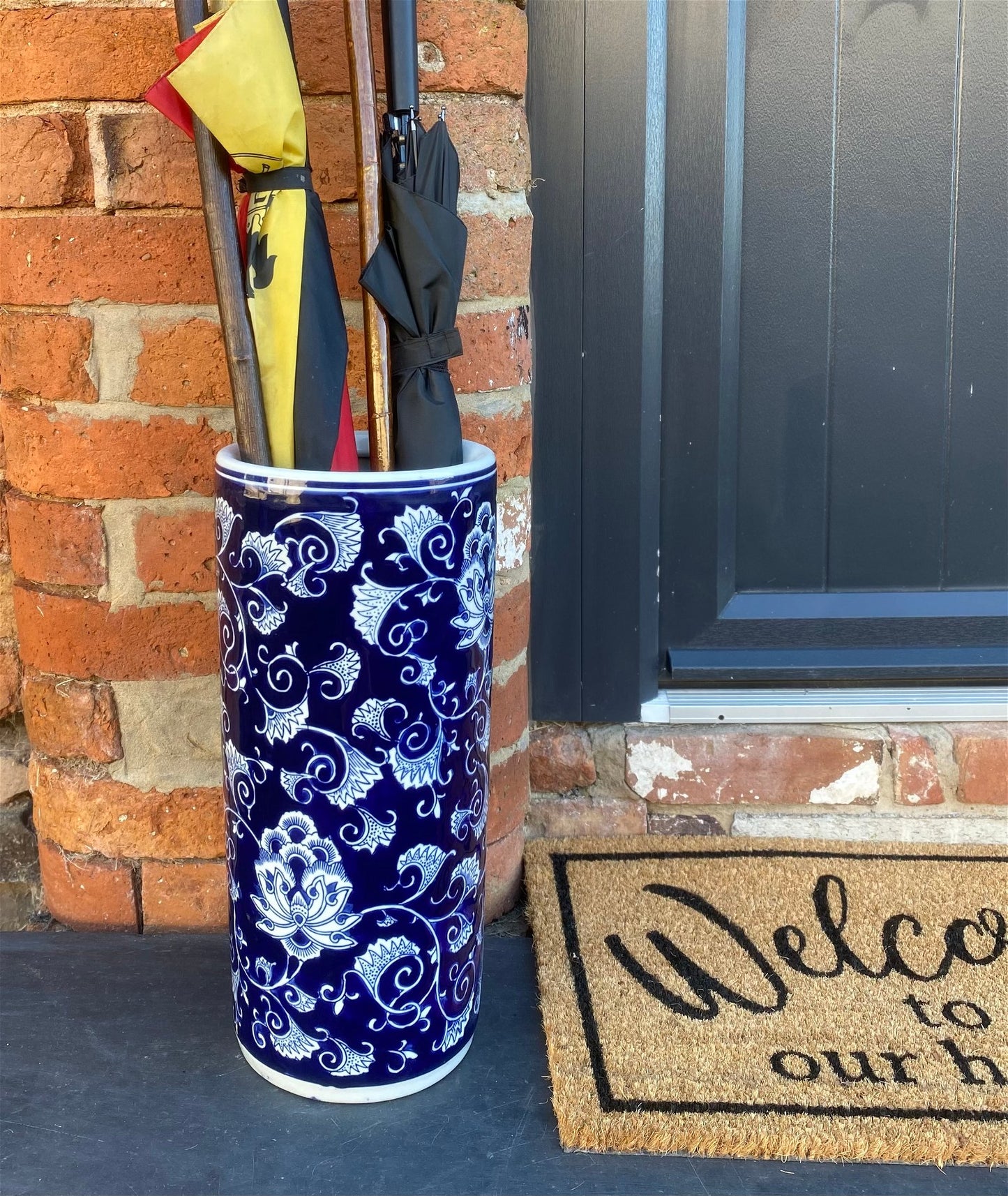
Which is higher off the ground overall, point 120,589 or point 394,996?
point 120,589

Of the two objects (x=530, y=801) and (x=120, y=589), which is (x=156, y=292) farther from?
(x=530, y=801)

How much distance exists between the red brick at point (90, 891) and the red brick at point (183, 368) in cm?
51

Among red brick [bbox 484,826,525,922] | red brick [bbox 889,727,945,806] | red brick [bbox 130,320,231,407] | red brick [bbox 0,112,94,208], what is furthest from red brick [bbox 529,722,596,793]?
red brick [bbox 0,112,94,208]

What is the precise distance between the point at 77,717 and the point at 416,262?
62cm

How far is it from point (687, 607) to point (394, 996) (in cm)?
64

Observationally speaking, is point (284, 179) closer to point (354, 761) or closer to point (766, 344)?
point (354, 761)

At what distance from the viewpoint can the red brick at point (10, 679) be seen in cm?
145

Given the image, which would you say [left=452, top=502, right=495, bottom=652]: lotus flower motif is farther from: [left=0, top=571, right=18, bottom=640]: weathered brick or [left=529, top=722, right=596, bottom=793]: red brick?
[left=0, top=571, right=18, bottom=640]: weathered brick

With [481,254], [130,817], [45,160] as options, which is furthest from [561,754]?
[45,160]

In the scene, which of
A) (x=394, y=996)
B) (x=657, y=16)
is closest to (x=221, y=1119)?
(x=394, y=996)

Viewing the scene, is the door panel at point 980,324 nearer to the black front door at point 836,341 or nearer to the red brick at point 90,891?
the black front door at point 836,341

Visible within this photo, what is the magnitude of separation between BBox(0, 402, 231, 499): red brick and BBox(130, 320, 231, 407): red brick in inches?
0.9

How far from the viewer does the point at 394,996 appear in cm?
112

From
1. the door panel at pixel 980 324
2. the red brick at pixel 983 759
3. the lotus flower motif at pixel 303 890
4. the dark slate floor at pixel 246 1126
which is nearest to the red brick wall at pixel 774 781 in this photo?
the red brick at pixel 983 759
